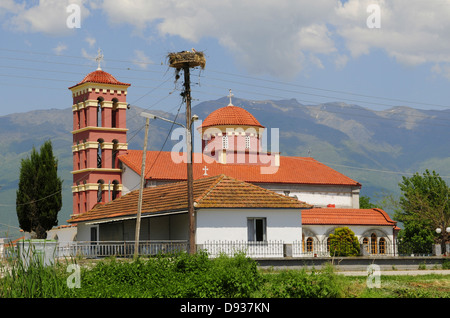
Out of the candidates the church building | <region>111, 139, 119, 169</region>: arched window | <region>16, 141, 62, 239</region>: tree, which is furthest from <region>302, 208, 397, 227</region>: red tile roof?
<region>16, 141, 62, 239</region>: tree

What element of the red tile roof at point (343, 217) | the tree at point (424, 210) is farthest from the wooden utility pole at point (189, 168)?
the red tile roof at point (343, 217)

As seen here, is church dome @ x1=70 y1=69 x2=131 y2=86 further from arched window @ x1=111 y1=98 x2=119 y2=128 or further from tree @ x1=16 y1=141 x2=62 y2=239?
tree @ x1=16 y1=141 x2=62 y2=239

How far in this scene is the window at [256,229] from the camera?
3497 cm

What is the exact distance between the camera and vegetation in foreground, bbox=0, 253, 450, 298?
16.8 meters

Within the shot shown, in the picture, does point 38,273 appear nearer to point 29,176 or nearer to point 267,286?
point 267,286

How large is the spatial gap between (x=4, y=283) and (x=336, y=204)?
54.1 metres

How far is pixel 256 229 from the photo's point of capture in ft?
116

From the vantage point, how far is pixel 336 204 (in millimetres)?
68312

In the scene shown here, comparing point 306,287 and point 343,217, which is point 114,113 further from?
point 306,287

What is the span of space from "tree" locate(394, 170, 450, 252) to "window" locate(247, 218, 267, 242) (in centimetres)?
1627

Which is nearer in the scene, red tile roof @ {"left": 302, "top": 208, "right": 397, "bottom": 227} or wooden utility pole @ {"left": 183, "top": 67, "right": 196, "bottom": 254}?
wooden utility pole @ {"left": 183, "top": 67, "right": 196, "bottom": 254}

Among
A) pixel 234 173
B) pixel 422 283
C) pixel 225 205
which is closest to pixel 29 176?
pixel 234 173

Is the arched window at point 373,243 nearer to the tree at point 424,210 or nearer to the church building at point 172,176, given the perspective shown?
the church building at point 172,176

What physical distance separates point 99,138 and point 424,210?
29.9 metres
